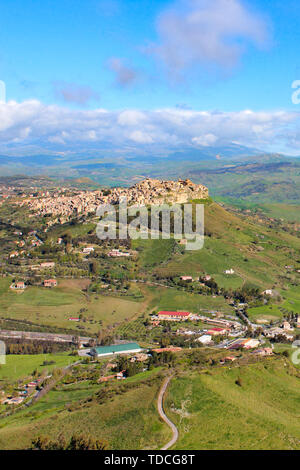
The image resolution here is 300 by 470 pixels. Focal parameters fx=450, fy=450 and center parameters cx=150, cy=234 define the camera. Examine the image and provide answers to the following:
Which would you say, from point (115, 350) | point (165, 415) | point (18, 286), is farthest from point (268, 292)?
point (165, 415)

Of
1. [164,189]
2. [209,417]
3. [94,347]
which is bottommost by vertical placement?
[94,347]

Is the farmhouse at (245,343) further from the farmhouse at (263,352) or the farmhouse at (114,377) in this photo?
the farmhouse at (114,377)

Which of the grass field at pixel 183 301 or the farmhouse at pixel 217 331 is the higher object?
the grass field at pixel 183 301

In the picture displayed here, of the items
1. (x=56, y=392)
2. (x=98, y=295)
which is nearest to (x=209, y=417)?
(x=56, y=392)

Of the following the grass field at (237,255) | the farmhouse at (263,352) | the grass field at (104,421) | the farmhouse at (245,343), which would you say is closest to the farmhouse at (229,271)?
the grass field at (237,255)
